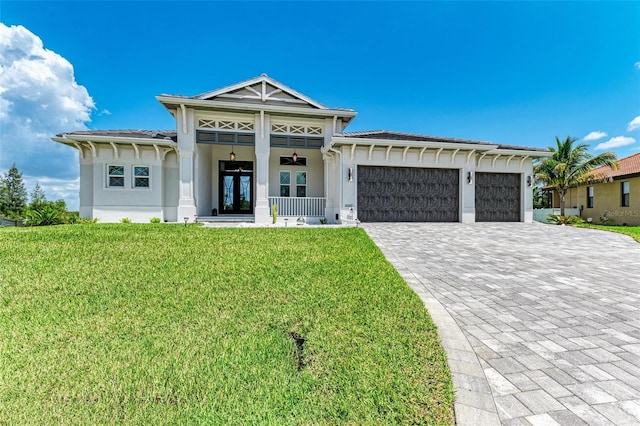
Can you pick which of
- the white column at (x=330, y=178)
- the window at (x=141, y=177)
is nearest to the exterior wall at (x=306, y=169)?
the white column at (x=330, y=178)

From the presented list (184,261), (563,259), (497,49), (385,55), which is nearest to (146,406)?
(184,261)

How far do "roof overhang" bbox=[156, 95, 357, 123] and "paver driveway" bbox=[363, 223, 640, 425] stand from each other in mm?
8957

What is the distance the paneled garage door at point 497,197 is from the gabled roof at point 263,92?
9351mm

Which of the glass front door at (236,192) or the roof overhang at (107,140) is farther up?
the roof overhang at (107,140)

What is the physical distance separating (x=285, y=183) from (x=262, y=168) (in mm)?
2264

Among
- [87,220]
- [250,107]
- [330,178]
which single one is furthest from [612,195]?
[87,220]

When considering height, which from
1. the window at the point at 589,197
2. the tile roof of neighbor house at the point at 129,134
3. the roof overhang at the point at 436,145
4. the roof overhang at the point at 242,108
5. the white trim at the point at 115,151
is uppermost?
the roof overhang at the point at 242,108

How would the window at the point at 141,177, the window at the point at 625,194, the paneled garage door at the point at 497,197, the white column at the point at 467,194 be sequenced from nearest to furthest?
the window at the point at 141,177 → the white column at the point at 467,194 → the paneled garage door at the point at 497,197 → the window at the point at 625,194

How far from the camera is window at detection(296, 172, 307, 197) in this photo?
15125 millimetres

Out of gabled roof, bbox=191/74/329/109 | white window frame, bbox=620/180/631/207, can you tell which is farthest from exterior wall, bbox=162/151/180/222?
white window frame, bbox=620/180/631/207

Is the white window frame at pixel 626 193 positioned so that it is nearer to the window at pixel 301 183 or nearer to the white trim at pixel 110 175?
the window at pixel 301 183

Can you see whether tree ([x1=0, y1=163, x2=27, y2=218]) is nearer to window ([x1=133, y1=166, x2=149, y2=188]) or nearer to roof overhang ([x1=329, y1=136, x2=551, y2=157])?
window ([x1=133, y1=166, x2=149, y2=188])

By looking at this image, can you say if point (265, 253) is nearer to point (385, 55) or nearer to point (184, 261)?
point (184, 261)

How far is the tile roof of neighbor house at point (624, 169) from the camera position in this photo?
1755 centimetres
